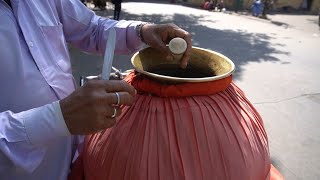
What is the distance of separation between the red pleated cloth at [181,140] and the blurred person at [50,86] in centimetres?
18

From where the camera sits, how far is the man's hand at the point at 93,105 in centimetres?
89

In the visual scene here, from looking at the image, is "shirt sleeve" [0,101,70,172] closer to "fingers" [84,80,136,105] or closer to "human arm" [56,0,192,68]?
"fingers" [84,80,136,105]

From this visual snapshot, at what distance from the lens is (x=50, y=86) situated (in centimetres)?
120

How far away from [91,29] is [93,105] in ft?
2.26

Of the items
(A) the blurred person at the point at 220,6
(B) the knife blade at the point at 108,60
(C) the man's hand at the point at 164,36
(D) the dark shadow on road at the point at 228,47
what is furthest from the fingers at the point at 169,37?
(A) the blurred person at the point at 220,6

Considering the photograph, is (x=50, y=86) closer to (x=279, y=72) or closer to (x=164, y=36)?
(x=164, y=36)

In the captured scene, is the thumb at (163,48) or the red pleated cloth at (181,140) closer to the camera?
the red pleated cloth at (181,140)

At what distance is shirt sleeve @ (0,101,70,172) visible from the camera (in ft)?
3.07

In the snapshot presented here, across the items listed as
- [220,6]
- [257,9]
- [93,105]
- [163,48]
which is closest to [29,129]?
[93,105]

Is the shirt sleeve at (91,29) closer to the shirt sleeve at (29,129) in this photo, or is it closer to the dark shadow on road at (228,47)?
the shirt sleeve at (29,129)

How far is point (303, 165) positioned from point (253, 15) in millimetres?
11473

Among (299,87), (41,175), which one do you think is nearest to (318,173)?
(299,87)

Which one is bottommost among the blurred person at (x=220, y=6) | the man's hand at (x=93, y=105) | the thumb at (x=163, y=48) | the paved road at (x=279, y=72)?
the paved road at (x=279, y=72)

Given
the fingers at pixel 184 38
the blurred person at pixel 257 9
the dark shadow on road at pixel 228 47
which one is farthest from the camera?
the blurred person at pixel 257 9
